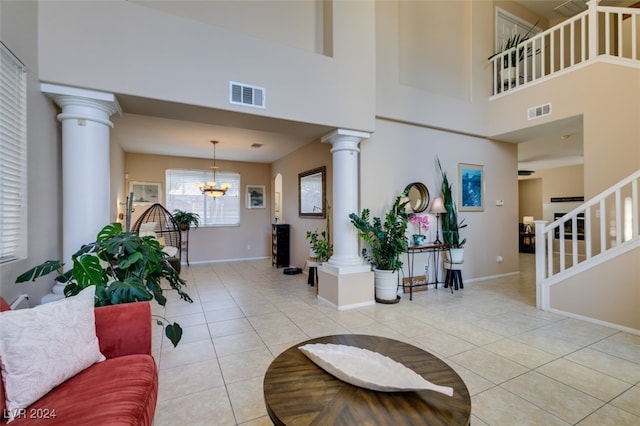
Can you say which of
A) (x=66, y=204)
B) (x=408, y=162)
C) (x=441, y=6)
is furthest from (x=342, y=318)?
(x=441, y=6)

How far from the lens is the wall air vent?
4594 millimetres

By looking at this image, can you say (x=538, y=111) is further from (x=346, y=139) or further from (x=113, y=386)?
(x=113, y=386)

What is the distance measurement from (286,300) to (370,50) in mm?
3690

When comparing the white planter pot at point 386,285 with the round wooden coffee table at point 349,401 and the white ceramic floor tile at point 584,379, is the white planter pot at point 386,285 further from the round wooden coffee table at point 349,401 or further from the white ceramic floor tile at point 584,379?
the round wooden coffee table at point 349,401

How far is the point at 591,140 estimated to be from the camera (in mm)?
4129

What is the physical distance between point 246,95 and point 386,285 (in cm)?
303

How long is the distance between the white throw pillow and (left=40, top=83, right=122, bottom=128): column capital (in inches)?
69.4

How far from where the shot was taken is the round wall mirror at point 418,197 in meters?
4.68

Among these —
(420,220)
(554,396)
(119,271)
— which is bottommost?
(554,396)

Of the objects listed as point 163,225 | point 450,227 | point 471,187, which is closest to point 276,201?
point 163,225

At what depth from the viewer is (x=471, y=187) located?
5.24 m

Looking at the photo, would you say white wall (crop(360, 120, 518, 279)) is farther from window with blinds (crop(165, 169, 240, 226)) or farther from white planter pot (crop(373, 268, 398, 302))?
window with blinds (crop(165, 169, 240, 226))

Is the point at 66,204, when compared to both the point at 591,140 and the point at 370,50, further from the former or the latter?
the point at 591,140

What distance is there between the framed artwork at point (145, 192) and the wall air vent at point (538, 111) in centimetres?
777
